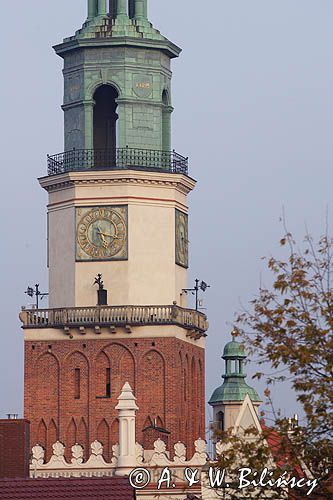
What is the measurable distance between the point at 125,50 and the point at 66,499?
1965 inches

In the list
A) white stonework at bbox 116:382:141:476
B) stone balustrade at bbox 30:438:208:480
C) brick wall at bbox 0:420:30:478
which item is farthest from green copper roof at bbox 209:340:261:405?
brick wall at bbox 0:420:30:478

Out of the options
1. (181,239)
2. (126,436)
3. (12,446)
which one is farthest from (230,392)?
(12,446)

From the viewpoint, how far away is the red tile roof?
60.7 metres

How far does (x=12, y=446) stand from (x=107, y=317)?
114 feet

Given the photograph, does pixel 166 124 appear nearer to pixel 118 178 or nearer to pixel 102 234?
pixel 118 178

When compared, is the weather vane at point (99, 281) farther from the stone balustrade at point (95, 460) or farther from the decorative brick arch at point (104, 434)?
the stone balustrade at point (95, 460)

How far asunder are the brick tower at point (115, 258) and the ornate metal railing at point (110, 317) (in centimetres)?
4

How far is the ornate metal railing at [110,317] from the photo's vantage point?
4173 inches

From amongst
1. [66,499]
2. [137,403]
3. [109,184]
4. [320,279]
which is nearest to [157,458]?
[137,403]

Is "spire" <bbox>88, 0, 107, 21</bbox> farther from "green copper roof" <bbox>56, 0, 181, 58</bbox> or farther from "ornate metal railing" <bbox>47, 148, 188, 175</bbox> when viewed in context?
"ornate metal railing" <bbox>47, 148, 188, 175</bbox>

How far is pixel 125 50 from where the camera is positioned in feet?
358

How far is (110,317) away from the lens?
106 metres

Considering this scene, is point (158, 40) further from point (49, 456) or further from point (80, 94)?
point (49, 456)

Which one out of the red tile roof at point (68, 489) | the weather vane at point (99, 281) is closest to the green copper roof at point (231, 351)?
the weather vane at point (99, 281)
